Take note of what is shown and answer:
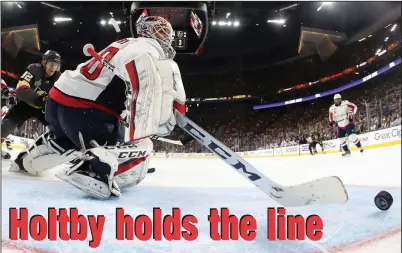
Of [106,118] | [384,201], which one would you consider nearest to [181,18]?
[106,118]

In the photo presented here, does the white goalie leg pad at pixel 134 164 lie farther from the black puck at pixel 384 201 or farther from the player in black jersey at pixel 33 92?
the black puck at pixel 384 201

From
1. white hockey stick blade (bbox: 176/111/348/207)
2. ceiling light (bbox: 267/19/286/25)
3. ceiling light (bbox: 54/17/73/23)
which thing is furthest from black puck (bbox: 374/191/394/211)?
ceiling light (bbox: 54/17/73/23)

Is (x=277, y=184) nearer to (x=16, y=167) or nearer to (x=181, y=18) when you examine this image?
(x=181, y=18)

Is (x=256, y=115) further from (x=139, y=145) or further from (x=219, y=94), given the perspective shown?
(x=139, y=145)

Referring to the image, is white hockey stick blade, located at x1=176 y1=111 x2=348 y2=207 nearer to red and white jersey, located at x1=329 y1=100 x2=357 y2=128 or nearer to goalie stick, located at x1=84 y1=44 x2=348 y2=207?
goalie stick, located at x1=84 y1=44 x2=348 y2=207

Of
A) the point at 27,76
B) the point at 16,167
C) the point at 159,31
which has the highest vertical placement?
the point at 159,31

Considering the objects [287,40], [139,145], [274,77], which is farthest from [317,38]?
[139,145]

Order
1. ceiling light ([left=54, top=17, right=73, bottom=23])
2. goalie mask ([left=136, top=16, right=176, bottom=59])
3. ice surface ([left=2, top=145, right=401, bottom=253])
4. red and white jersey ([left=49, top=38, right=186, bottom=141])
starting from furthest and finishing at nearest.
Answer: ceiling light ([left=54, top=17, right=73, bottom=23]) < goalie mask ([left=136, top=16, right=176, bottom=59]) < ice surface ([left=2, top=145, right=401, bottom=253]) < red and white jersey ([left=49, top=38, right=186, bottom=141])
